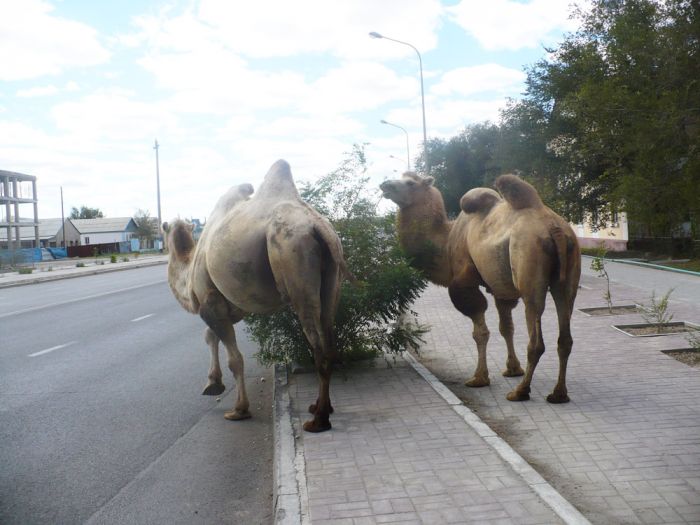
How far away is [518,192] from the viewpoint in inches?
281

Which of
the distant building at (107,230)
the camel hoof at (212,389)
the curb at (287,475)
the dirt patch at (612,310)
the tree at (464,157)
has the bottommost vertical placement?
the curb at (287,475)

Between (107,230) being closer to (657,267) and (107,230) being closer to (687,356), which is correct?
(657,267)

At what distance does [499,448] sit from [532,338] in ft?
5.73

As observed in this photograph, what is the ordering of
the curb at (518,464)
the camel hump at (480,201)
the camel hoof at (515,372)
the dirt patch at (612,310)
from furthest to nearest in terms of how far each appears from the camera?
the dirt patch at (612,310), the camel hoof at (515,372), the camel hump at (480,201), the curb at (518,464)

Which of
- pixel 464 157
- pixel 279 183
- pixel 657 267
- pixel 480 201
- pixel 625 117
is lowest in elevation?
pixel 657 267

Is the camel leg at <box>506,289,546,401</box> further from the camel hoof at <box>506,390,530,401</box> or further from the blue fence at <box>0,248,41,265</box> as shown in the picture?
the blue fence at <box>0,248,41,265</box>

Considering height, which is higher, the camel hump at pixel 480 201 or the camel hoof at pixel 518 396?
the camel hump at pixel 480 201

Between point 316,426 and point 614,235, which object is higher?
point 614,235

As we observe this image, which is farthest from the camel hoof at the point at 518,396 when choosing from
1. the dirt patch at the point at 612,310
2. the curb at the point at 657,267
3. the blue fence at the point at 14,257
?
the blue fence at the point at 14,257

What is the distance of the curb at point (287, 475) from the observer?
4.30 meters

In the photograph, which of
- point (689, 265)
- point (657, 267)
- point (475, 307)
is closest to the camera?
point (475, 307)

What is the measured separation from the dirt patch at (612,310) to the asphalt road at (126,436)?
22.5 ft

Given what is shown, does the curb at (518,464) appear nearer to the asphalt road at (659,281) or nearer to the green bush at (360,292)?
the green bush at (360,292)

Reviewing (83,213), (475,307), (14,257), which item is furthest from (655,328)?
(83,213)
